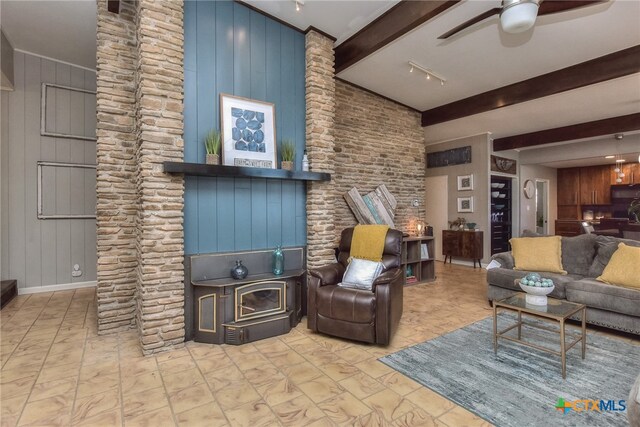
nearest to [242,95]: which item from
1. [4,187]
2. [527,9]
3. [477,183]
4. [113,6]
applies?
[113,6]

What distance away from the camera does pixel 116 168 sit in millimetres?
3322

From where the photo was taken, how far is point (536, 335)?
303cm

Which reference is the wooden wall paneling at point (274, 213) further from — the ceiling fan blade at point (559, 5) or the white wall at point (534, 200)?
the white wall at point (534, 200)

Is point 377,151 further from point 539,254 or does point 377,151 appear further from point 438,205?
point 539,254

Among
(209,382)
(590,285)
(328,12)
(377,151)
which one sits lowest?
(209,382)

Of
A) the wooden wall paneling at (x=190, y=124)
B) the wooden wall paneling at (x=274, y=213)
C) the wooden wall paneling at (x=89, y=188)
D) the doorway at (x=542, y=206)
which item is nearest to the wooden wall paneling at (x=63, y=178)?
the wooden wall paneling at (x=89, y=188)

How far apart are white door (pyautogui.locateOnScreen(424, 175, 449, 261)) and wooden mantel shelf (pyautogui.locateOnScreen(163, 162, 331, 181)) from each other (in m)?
4.64

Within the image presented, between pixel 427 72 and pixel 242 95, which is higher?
pixel 427 72

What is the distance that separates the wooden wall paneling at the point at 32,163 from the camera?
448cm

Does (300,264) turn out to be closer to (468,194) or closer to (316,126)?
(316,126)

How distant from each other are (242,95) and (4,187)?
385 centimetres

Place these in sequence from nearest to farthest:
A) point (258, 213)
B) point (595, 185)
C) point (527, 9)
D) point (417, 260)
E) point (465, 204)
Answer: point (527, 9) < point (258, 213) < point (417, 260) < point (465, 204) < point (595, 185)

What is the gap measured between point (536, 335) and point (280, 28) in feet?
14.1

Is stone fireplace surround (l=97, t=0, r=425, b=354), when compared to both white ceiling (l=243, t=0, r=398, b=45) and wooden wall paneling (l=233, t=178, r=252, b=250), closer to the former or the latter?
white ceiling (l=243, t=0, r=398, b=45)
